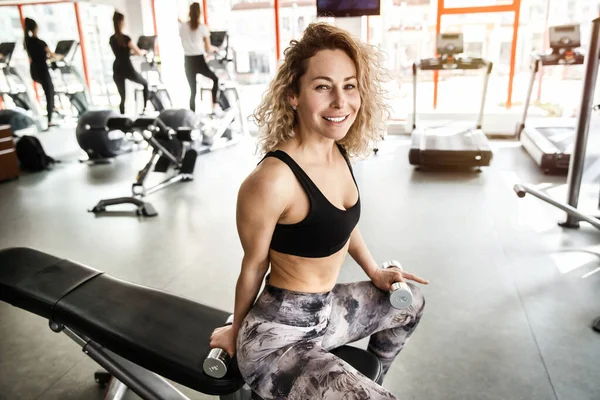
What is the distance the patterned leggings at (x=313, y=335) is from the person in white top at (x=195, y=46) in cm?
514

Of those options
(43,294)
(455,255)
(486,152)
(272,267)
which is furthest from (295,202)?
(486,152)

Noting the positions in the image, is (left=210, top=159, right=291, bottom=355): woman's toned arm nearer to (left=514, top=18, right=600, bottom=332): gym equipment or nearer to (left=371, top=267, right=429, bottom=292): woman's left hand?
(left=371, top=267, right=429, bottom=292): woman's left hand

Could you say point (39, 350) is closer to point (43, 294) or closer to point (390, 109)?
point (43, 294)

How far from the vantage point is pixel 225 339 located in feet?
3.82

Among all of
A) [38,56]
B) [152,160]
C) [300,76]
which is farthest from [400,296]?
[38,56]

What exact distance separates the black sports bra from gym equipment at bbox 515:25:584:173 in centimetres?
401

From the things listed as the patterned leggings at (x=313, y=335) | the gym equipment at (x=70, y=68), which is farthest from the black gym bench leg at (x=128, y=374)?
the gym equipment at (x=70, y=68)

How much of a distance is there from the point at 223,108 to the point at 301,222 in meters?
5.65

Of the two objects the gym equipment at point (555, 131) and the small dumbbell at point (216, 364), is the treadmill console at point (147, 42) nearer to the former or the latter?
the gym equipment at point (555, 131)

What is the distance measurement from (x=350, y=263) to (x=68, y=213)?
2.50 metres

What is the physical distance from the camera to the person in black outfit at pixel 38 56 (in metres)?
6.12

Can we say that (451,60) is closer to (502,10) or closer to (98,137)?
(502,10)

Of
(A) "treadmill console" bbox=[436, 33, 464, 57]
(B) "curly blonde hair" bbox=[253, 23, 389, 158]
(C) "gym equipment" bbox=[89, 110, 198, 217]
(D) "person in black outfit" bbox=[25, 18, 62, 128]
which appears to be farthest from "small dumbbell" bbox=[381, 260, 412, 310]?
(D) "person in black outfit" bbox=[25, 18, 62, 128]

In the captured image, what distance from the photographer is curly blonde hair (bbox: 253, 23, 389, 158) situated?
1.10 meters
